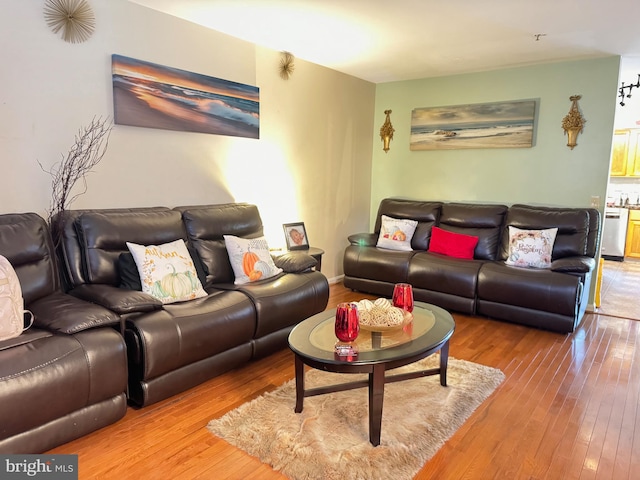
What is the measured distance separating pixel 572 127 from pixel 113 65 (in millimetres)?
4068

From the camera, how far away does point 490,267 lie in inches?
159

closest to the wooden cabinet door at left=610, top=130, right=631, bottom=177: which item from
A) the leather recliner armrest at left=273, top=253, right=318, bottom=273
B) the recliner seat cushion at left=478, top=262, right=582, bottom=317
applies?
the recliner seat cushion at left=478, top=262, right=582, bottom=317

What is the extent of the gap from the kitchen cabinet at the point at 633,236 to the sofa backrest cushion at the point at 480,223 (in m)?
3.81

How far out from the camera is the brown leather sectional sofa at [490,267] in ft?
12.2

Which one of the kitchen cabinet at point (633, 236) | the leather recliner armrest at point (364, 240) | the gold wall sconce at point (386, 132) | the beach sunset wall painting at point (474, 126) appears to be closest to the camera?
the beach sunset wall painting at point (474, 126)

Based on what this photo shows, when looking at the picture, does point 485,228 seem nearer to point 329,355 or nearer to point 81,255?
point 329,355

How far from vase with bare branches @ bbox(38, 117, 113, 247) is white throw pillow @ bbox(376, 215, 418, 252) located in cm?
289

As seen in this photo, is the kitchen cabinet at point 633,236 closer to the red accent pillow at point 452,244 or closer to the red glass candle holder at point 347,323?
the red accent pillow at point 452,244

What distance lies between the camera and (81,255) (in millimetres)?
2730

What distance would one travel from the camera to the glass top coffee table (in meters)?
2.06

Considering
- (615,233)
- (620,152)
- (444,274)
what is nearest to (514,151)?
(444,274)

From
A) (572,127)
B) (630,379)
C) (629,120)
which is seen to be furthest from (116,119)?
(629,120)

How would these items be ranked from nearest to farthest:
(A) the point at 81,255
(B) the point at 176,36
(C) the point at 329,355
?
(C) the point at 329,355 → (A) the point at 81,255 → (B) the point at 176,36

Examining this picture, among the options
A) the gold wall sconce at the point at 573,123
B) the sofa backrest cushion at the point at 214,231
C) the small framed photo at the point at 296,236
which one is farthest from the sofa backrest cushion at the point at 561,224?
the sofa backrest cushion at the point at 214,231
